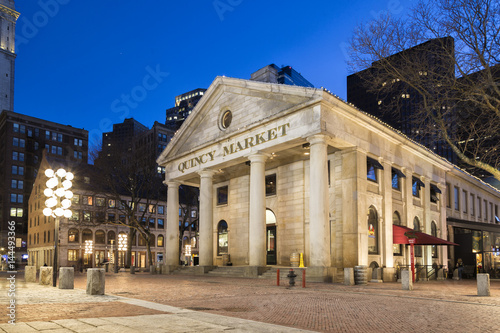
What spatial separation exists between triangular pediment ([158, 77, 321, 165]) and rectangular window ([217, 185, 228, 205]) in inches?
198

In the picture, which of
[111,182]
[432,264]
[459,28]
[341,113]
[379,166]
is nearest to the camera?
[459,28]

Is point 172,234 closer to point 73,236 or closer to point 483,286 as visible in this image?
point 483,286

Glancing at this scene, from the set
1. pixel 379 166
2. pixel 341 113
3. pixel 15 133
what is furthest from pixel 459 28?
pixel 15 133

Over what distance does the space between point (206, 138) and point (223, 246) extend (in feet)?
32.8

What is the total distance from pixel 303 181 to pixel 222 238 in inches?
424

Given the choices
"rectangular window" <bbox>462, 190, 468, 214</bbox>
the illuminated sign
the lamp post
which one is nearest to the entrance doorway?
the illuminated sign

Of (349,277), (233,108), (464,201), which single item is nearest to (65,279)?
(349,277)

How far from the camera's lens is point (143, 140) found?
51.8 metres

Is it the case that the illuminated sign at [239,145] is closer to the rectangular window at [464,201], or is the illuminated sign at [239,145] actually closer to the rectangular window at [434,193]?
the rectangular window at [434,193]

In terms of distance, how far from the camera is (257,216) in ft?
94.2

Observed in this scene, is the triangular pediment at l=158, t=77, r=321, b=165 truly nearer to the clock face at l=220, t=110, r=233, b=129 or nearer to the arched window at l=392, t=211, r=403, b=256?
the clock face at l=220, t=110, r=233, b=129

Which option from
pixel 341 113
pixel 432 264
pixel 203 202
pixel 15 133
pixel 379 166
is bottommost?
pixel 432 264

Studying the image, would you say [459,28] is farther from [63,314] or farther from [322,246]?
[63,314]

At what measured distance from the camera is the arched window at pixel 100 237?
78750 mm
